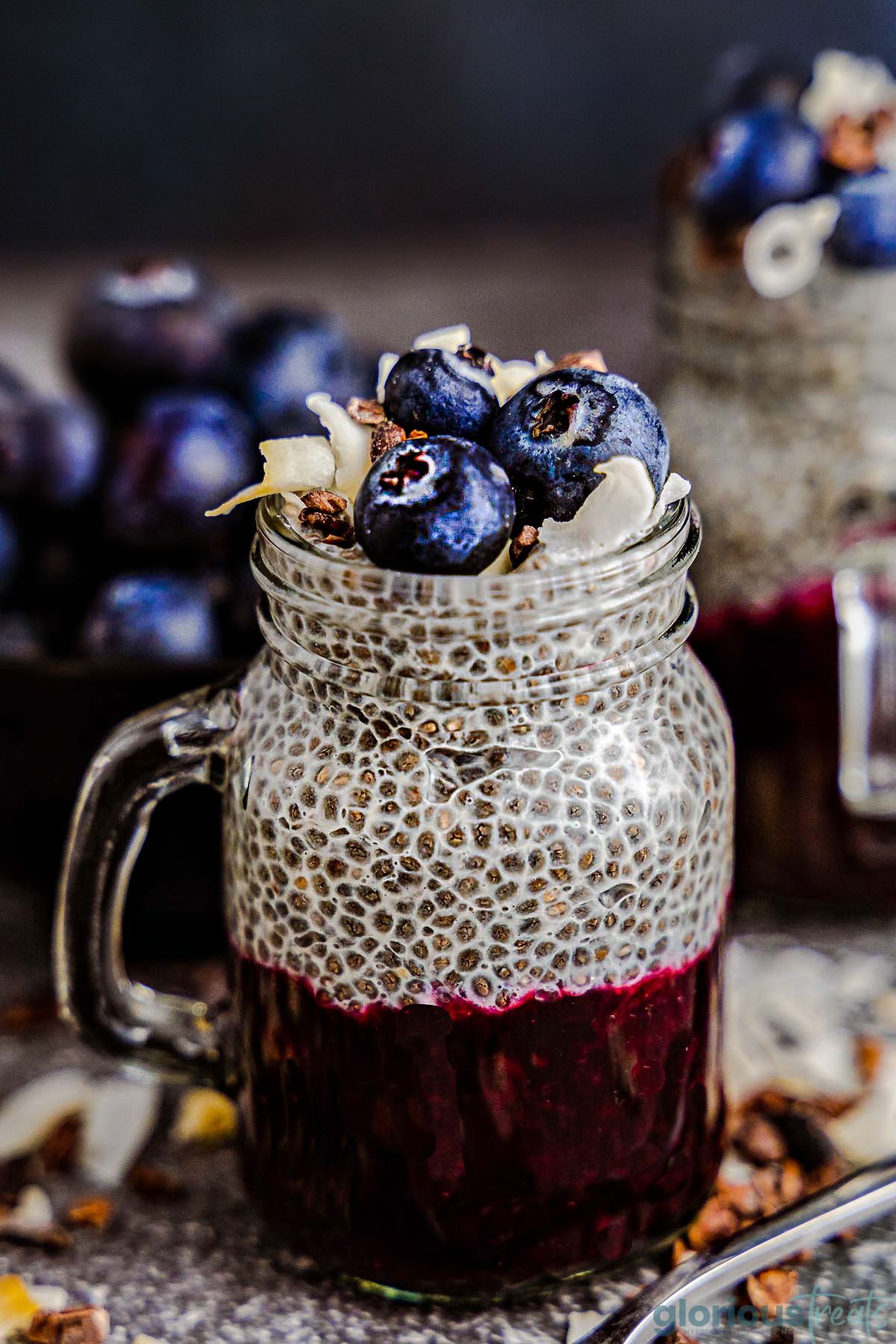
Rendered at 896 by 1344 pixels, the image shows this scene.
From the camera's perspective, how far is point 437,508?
1.57 ft

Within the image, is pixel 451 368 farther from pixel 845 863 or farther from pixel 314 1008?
pixel 845 863

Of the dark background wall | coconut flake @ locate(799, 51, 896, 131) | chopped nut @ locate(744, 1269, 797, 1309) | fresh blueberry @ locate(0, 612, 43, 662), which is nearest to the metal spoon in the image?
chopped nut @ locate(744, 1269, 797, 1309)

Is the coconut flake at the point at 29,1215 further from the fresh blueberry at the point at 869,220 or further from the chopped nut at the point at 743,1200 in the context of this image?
the fresh blueberry at the point at 869,220

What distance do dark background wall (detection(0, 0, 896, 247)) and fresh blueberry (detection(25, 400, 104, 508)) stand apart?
1024 mm

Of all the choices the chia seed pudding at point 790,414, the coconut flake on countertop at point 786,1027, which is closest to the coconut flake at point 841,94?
the chia seed pudding at point 790,414

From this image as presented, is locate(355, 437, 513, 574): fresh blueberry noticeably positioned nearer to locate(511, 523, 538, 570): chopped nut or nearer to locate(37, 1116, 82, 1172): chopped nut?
locate(511, 523, 538, 570): chopped nut

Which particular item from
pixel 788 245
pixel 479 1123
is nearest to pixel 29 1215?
pixel 479 1123

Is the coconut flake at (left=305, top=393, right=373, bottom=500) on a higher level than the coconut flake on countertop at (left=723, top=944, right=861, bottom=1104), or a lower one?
higher

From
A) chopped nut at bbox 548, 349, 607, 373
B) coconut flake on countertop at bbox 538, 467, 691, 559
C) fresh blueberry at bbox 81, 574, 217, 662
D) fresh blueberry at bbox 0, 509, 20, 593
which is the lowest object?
fresh blueberry at bbox 81, 574, 217, 662

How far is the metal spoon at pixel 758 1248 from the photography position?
55 cm

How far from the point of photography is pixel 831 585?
2.56ft

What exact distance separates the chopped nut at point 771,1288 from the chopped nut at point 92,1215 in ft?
0.85

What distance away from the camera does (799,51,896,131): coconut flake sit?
0.78 meters

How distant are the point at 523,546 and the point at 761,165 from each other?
0.34 metres
